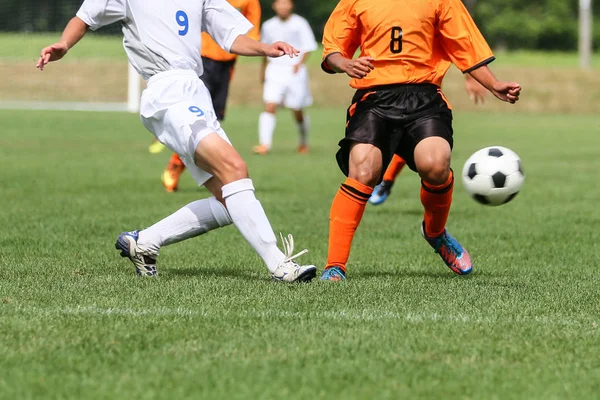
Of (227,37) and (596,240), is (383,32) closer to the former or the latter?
(227,37)

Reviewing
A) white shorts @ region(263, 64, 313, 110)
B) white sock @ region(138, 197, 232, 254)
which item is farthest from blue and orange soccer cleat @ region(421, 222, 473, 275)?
white shorts @ region(263, 64, 313, 110)

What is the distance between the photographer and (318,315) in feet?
15.6

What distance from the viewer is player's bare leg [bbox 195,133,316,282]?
5578 millimetres

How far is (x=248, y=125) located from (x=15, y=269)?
19.6 meters

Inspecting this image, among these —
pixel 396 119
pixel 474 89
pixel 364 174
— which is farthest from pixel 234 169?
pixel 474 89

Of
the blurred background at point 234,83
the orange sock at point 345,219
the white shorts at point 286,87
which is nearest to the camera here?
the orange sock at point 345,219

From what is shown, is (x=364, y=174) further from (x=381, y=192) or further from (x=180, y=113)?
(x=381, y=192)

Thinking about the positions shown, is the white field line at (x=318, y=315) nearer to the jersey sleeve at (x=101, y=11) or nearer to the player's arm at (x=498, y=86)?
the player's arm at (x=498, y=86)

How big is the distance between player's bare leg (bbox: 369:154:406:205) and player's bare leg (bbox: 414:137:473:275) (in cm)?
311

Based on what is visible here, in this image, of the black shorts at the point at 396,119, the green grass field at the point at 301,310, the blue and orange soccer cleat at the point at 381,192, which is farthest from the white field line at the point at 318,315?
the blue and orange soccer cleat at the point at 381,192

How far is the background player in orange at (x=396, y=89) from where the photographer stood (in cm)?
597

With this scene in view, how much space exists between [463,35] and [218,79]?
5.72m

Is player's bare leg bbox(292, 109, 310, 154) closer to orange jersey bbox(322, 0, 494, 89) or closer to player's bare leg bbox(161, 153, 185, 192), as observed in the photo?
player's bare leg bbox(161, 153, 185, 192)

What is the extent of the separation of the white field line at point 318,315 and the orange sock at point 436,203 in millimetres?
1523
